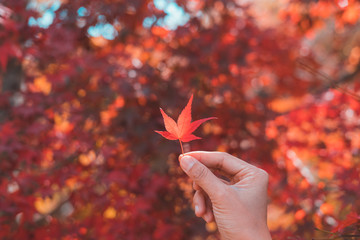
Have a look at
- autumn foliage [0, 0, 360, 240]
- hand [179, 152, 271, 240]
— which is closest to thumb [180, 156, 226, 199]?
hand [179, 152, 271, 240]

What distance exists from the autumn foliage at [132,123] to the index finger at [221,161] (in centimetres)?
115

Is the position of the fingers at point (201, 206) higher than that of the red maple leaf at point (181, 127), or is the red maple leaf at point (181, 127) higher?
the red maple leaf at point (181, 127)

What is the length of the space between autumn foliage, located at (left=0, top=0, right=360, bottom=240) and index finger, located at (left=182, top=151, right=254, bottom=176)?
1146mm

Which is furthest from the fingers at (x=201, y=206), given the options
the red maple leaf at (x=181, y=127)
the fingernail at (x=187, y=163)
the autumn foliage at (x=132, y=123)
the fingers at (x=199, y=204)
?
the autumn foliage at (x=132, y=123)

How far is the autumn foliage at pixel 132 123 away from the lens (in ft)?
8.44

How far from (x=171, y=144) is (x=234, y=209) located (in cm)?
136

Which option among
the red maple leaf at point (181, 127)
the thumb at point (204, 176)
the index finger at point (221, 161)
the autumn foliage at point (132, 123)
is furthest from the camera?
the autumn foliage at point (132, 123)

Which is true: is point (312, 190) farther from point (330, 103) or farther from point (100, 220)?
point (100, 220)

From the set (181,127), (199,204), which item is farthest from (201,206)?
(181,127)

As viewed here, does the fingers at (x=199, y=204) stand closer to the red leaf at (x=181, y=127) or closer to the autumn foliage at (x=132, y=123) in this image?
the red leaf at (x=181, y=127)

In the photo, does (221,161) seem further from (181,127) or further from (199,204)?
(181,127)

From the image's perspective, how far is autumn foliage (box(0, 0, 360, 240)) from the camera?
8.44 ft

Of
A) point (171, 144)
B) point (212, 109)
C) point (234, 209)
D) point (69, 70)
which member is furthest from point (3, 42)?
point (234, 209)

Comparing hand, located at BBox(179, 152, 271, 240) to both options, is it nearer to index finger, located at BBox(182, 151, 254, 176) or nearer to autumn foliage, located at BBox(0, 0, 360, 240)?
index finger, located at BBox(182, 151, 254, 176)
